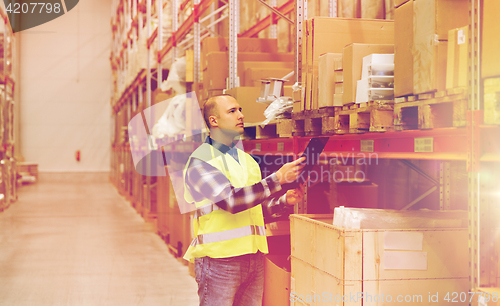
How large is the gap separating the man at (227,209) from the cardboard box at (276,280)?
566mm

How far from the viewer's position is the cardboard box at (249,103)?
4684 mm

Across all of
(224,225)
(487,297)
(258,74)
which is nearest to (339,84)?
(224,225)

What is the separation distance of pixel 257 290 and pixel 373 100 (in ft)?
4.03

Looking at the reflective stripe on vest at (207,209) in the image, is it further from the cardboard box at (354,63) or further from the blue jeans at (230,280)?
the cardboard box at (354,63)

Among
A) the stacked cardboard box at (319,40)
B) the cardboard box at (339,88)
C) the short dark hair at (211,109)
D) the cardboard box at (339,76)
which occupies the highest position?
the stacked cardboard box at (319,40)

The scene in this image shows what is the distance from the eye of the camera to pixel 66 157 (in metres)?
23.2

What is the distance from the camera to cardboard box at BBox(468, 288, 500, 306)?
1915 mm

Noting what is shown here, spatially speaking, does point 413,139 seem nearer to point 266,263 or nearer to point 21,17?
point 266,263

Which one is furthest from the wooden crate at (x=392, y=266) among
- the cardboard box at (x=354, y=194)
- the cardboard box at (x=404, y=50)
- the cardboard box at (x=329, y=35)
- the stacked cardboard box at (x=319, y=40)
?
the cardboard box at (x=354, y=194)

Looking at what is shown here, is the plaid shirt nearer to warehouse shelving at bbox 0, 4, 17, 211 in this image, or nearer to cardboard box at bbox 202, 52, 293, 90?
cardboard box at bbox 202, 52, 293, 90

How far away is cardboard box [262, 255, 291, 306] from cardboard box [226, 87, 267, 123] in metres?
1.50

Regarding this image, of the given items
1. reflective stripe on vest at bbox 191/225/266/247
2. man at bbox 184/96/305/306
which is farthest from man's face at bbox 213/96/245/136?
reflective stripe on vest at bbox 191/225/266/247

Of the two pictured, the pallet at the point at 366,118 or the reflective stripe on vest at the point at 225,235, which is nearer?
the pallet at the point at 366,118

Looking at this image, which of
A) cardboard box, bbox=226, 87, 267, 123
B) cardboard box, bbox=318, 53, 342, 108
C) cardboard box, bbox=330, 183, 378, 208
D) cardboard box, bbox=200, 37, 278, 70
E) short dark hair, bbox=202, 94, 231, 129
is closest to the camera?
short dark hair, bbox=202, 94, 231, 129
